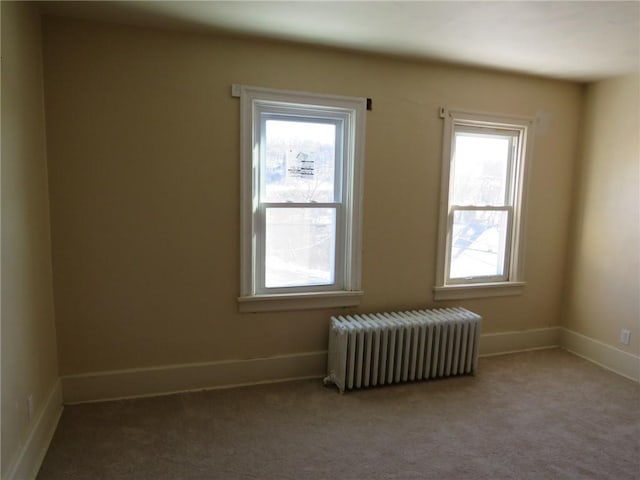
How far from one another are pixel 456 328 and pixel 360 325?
2.66 feet

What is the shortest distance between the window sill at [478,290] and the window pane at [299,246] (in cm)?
99

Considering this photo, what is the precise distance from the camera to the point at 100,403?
8.74ft

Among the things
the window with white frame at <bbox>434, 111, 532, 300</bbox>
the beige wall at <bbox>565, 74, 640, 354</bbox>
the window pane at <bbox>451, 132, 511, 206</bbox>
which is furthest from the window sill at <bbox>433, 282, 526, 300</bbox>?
the window pane at <bbox>451, 132, 511, 206</bbox>

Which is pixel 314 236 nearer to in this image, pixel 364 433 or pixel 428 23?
pixel 364 433

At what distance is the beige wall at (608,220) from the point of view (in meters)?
3.29

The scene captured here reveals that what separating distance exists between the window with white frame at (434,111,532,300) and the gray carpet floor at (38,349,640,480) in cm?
88

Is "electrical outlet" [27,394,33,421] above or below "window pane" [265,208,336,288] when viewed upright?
below

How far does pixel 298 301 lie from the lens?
10.00 ft

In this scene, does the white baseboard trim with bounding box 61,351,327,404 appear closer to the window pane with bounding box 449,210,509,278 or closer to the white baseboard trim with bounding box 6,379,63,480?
the white baseboard trim with bounding box 6,379,63,480

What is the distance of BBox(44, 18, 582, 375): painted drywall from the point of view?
2.54 metres

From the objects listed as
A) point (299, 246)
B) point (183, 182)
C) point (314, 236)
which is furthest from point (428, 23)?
point (183, 182)

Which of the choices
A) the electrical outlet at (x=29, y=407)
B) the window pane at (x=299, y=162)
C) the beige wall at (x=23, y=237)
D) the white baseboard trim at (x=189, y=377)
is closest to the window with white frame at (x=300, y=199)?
the window pane at (x=299, y=162)

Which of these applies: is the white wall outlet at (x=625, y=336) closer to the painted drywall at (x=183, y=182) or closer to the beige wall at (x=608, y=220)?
the beige wall at (x=608, y=220)

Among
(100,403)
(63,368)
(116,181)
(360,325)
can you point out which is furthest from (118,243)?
(360,325)
